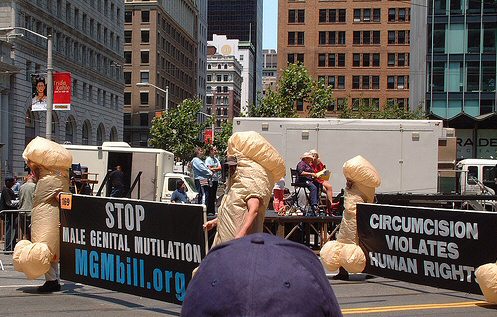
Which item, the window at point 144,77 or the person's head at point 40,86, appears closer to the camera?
the person's head at point 40,86

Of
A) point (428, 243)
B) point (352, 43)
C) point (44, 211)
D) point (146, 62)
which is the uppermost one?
point (352, 43)

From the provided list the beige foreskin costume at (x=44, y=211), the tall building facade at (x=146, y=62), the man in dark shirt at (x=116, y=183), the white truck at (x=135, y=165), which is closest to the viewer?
the beige foreskin costume at (x=44, y=211)

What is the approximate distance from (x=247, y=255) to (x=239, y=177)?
566cm

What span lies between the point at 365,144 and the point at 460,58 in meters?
41.8

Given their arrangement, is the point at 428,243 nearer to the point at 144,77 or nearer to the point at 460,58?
the point at 460,58

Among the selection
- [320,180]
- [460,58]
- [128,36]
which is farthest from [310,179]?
[128,36]

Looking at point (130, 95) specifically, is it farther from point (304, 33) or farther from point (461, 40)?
point (461, 40)

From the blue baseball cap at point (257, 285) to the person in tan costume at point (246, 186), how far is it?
5163 mm

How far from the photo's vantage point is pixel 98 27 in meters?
74.0

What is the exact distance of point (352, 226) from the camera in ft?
35.6

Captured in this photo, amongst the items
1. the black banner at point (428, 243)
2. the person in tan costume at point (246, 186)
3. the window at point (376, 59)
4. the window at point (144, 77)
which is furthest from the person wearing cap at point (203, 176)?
the window at point (144, 77)

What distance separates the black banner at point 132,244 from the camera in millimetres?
7738

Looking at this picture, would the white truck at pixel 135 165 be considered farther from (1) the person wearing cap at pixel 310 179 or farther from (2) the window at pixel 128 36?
(2) the window at pixel 128 36

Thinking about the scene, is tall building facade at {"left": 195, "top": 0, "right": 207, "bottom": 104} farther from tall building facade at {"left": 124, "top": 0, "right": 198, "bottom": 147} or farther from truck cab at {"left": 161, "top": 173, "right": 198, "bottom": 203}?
truck cab at {"left": 161, "top": 173, "right": 198, "bottom": 203}
